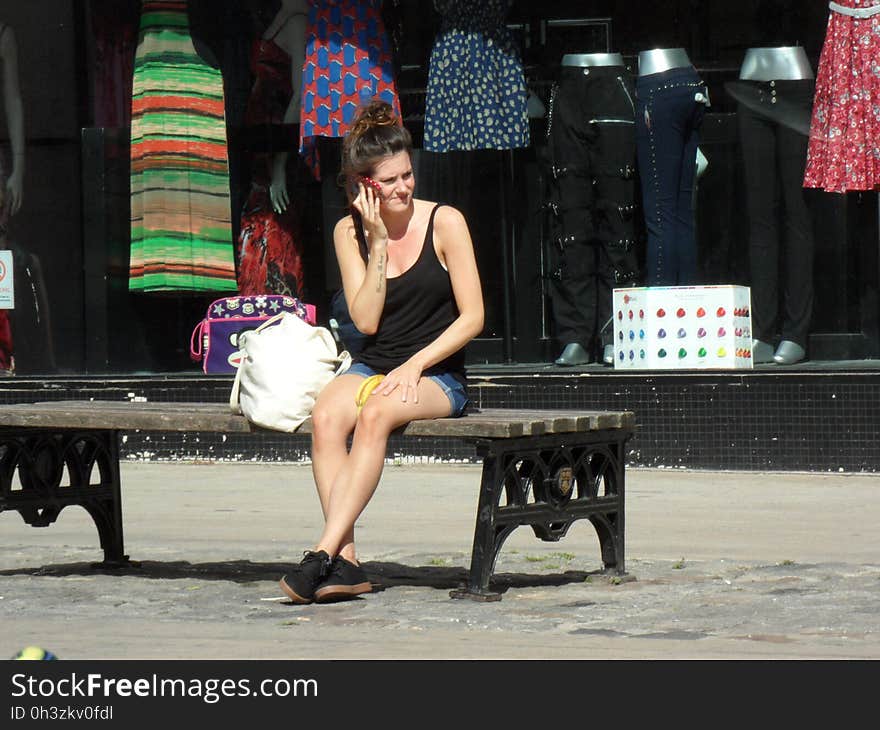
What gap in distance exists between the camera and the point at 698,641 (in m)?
4.64

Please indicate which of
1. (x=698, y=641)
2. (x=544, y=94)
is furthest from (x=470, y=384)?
(x=698, y=641)

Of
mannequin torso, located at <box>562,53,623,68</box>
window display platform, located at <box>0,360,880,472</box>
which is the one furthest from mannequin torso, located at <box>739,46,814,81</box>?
window display platform, located at <box>0,360,880,472</box>

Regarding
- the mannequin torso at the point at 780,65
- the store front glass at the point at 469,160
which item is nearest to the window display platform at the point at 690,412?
the store front glass at the point at 469,160

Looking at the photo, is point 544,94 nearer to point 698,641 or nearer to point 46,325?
point 46,325

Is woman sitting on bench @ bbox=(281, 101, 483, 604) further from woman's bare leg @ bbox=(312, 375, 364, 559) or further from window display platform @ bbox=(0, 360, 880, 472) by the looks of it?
window display platform @ bbox=(0, 360, 880, 472)

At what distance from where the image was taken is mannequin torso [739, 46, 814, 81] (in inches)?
396

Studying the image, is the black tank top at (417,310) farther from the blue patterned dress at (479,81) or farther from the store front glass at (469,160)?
the blue patterned dress at (479,81)

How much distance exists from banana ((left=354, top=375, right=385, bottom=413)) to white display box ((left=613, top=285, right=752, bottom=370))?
4158mm

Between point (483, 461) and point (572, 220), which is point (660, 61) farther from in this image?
point (483, 461)

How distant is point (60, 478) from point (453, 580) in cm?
145

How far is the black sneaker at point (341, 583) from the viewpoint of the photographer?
535 cm

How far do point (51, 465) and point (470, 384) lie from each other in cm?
393

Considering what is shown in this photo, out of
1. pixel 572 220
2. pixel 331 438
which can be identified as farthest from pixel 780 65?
pixel 331 438

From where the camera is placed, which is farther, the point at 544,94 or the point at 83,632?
the point at 544,94
